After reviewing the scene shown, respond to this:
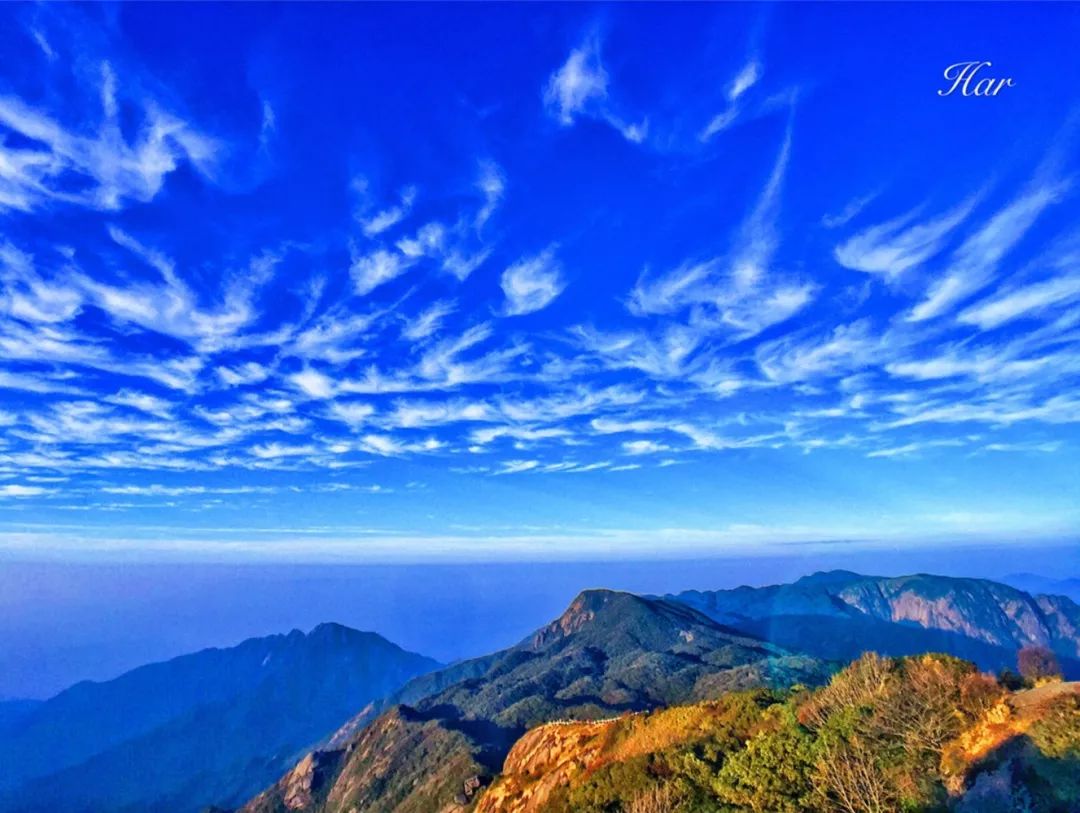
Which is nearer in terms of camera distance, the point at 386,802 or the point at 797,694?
the point at 797,694

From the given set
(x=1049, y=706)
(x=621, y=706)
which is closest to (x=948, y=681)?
(x=1049, y=706)

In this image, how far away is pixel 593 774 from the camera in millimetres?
65188

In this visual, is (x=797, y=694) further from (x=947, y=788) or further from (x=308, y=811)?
(x=308, y=811)

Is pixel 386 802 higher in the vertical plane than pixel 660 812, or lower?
lower

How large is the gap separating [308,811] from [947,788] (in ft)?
692

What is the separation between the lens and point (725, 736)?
196 feet

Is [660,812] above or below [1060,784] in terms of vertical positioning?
below

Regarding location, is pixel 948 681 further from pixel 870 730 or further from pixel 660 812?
pixel 660 812

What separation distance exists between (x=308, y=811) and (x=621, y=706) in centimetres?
10580

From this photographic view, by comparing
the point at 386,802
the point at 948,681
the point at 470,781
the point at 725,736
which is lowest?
the point at 386,802

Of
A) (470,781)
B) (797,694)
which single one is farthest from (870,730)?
(470,781)

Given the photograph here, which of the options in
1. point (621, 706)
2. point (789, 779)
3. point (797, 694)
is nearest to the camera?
point (789, 779)

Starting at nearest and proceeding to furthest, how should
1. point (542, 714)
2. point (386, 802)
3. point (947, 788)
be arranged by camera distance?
point (947, 788) → point (386, 802) → point (542, 714)

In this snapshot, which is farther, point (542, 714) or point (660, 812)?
point (542, 714)
